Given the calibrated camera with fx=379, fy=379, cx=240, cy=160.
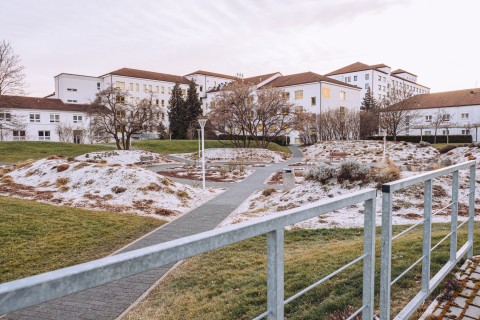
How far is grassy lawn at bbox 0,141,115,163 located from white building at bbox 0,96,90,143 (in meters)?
14.1

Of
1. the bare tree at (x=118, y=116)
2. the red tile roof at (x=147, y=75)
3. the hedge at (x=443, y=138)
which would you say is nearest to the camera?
the bare tree at (x=118, y=116)

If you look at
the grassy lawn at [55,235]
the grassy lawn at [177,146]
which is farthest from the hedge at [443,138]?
the grassy lawn at [55,235]

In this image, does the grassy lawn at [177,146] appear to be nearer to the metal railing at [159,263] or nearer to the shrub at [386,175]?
the shrub at [386,175]

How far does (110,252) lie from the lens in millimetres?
8453

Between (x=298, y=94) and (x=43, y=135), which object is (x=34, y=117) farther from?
(x=298, y=94)

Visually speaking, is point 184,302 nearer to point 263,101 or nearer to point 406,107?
point 263,101

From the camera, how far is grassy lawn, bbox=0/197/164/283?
7621mm

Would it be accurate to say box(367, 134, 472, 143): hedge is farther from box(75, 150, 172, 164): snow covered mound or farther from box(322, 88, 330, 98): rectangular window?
box(75, 150, 172, 164): snow covered mound

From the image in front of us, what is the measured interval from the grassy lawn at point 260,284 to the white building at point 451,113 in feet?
193

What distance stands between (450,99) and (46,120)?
6964cm

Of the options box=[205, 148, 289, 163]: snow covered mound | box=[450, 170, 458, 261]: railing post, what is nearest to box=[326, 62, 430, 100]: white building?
box=[205, 148, 289, 163]: snow covered mound

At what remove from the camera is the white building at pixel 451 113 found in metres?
61.9

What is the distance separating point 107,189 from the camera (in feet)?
51.4

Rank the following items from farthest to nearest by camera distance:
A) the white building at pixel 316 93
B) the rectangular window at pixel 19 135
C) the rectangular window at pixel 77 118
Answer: the rectangular window at pixel 77 118
the white building at pixel 316 93
the rectangular window at pixel 19 135
